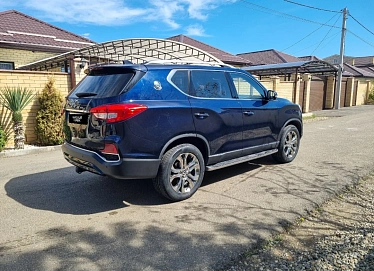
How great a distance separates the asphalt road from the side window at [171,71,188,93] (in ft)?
5.22

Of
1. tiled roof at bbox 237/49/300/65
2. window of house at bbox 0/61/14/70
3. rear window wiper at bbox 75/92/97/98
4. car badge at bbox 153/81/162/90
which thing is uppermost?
tiled roof at bbox 237/49/300/65

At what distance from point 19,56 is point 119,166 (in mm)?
11492

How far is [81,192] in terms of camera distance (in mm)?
4418

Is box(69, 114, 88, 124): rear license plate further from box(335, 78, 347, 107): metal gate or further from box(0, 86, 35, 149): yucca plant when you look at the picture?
box(335, 78, 347, 107): metal gate

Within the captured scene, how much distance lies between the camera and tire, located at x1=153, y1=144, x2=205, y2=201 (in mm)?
3781

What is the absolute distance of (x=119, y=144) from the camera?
3398mm

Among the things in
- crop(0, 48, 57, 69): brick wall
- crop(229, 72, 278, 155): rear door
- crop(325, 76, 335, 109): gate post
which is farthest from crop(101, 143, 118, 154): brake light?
crop(325, 76, 335, 109): gate post

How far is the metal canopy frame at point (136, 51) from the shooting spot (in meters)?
9.52

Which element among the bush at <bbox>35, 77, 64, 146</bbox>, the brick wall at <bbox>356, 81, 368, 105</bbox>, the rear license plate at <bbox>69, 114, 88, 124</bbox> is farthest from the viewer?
the brick wall at <bbox>356, 81, 368, 105</bbox>

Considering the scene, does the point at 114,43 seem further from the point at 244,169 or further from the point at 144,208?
the point at 144,208

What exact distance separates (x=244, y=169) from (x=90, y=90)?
3247mm

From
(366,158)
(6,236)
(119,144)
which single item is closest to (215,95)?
(119,144)

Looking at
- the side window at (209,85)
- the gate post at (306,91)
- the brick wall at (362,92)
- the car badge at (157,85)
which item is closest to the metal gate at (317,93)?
the gate post at (306,91)

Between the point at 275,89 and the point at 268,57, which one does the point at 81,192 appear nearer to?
the point at 275,89
